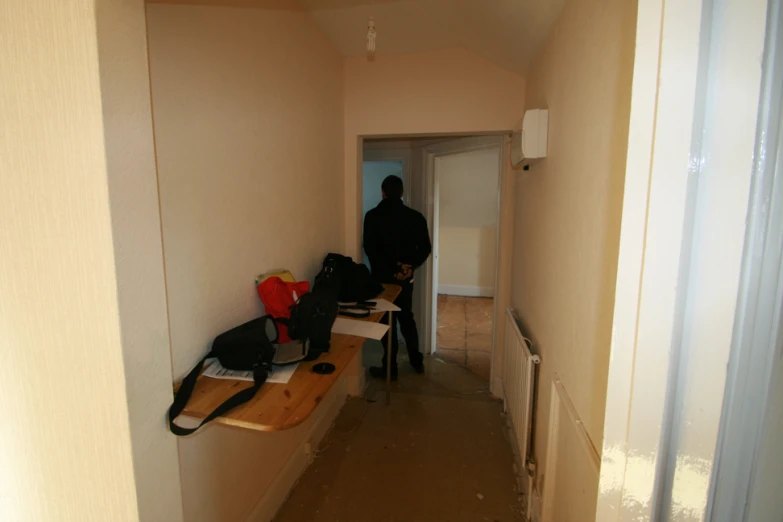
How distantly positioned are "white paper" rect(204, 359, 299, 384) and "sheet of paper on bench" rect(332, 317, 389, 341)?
40 centimetres

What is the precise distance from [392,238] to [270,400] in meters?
1.99

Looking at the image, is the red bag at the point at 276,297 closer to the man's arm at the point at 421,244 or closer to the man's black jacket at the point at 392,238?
the man's black jacket at the point at 392,238

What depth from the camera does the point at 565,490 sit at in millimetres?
1251

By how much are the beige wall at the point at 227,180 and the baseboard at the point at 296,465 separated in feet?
0.12

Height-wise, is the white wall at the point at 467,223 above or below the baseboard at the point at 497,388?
above

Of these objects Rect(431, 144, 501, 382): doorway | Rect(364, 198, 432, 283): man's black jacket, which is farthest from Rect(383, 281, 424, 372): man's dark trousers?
Rect(431, 144, 501, 382): doorway

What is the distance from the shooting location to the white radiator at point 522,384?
5.70 feet

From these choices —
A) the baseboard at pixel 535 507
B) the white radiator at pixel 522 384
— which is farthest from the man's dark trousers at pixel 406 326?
the baseboard at pixel 535 507

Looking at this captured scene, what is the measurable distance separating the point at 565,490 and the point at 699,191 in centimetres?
126

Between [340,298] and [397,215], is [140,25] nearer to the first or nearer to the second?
[340,298]

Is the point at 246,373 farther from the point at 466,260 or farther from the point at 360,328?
the point at 466,260

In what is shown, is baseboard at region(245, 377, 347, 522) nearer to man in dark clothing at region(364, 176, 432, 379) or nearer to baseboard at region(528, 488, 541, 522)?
man in dark clothing at region(364, 176, 432, 379)

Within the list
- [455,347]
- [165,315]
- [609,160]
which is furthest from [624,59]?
[455,347]

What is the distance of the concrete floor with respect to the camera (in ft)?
5.93
